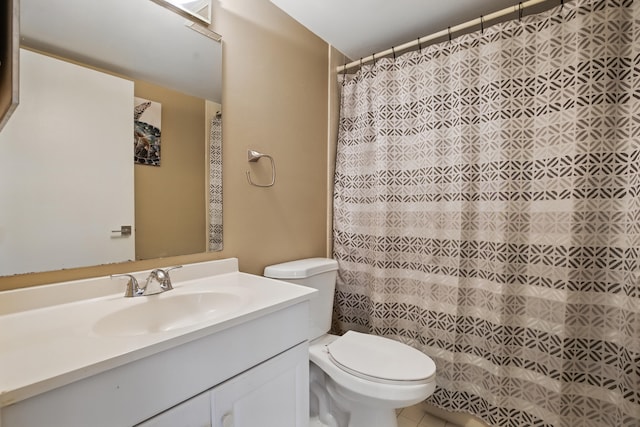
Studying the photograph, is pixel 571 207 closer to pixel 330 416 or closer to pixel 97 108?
pixel 330 416

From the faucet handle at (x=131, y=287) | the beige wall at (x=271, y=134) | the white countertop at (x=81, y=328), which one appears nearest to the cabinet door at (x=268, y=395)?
the white countertop at (x=81, y=328)

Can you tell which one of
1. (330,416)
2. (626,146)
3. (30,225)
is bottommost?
(330,416)

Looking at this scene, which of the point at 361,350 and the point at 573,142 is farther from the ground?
the point at 573,142

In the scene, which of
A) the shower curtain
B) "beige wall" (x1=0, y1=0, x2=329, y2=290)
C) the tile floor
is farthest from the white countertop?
the tile floor

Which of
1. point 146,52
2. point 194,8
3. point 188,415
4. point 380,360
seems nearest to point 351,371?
point 380,360

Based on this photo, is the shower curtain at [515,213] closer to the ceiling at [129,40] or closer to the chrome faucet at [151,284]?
the ceiling at [129,40]

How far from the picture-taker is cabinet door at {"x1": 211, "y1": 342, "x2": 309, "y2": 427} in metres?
0.78

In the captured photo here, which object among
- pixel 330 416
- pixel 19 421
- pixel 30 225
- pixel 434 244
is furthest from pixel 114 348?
pixel 434 244

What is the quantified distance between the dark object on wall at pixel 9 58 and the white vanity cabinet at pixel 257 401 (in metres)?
0.67

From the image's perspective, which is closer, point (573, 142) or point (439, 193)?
point (573, 142)

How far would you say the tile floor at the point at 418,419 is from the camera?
5.22 feet

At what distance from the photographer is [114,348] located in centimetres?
60

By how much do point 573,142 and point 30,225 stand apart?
1949 millimetres

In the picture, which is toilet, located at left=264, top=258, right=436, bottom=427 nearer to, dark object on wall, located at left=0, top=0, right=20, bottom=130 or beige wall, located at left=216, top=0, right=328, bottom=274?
beige wall, located at left=216, top=0, right=328, bottom=274
